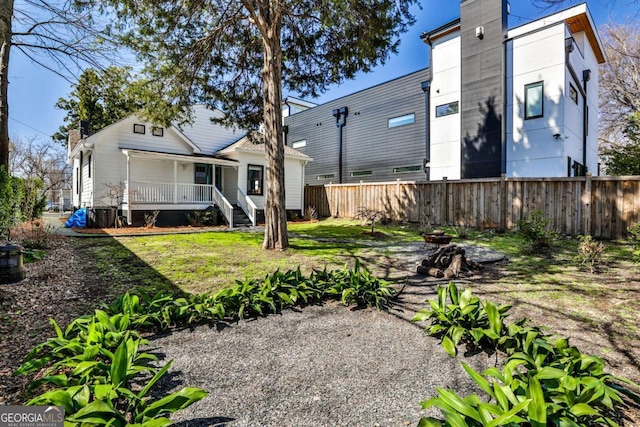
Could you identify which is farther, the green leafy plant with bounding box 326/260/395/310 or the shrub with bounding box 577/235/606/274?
the shrub with bounding box 577/235/606/274

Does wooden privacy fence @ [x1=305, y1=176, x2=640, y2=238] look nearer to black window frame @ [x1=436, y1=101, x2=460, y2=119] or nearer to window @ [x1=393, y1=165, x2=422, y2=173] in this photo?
window @ [x1=393, y1=165, x2=422, y2=173]

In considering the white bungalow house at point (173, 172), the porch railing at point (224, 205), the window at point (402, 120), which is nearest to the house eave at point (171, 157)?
the white bungalow house at point (173, 172)

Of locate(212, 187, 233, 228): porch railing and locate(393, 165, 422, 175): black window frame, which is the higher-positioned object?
locate(393, 165, 422, 175): black window frame

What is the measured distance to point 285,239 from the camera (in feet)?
24.6

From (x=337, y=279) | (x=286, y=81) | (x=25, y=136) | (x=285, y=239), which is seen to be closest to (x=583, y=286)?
(x=337, y=279)

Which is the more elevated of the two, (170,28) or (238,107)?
(170,28)

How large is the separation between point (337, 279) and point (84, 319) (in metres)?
2.87

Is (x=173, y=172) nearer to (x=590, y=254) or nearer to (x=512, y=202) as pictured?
(x=512, y=202)

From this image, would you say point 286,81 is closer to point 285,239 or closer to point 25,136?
point 285,239

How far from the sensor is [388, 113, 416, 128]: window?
15.4 m

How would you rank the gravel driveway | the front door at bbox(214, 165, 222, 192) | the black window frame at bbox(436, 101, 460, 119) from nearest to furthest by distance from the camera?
the gravel driveway
the black window frame at bbox(436, 101, 460, 119)
the front door at bbox(214, 165, 222, 192)

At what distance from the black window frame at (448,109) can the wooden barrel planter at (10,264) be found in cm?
1446

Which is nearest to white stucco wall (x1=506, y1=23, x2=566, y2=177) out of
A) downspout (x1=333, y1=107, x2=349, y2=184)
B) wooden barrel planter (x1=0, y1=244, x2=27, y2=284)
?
downspout (x1=333, y1=107, x2=349, y2=184)

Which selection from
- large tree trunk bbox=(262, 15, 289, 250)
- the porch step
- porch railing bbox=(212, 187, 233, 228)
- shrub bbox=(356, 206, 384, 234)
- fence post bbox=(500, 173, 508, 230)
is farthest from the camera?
the porch step
